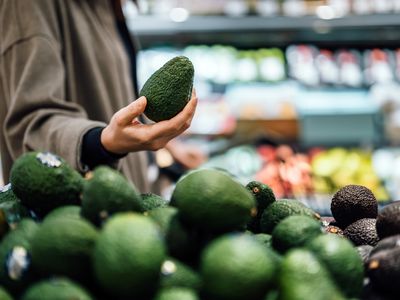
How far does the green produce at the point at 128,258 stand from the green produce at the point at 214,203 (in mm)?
106

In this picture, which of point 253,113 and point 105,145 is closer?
point 105,145

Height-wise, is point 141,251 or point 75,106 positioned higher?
point 141,251

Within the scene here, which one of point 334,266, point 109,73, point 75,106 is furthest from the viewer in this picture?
point 109,73

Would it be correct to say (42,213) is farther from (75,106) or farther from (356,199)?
(75,106)

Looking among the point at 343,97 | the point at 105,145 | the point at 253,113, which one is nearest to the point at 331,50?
the point at 343,97

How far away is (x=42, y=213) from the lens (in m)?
1.09

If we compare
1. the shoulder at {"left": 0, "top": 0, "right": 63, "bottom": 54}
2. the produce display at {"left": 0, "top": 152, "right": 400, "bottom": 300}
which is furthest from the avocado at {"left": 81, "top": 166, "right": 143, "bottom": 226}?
the shoulder at {"left": 0, "top": 0, "right": 63, "bottom": 54}

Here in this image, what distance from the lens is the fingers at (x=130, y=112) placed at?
4.47 feet

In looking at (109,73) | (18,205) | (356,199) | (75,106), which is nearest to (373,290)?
(356,199)

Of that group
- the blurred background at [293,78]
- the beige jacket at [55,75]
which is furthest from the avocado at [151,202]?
the blurred background at [293,78]

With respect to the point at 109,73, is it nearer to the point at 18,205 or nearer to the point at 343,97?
the point at 18,205

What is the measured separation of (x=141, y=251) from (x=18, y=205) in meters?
0.34

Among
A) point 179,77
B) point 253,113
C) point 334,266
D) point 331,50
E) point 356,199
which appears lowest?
point 253,113

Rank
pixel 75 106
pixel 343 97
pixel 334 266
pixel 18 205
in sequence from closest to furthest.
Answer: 1. pixel 334 266
2. pixel 18 205
3. pixel 75 106
4. pixel 343 97
